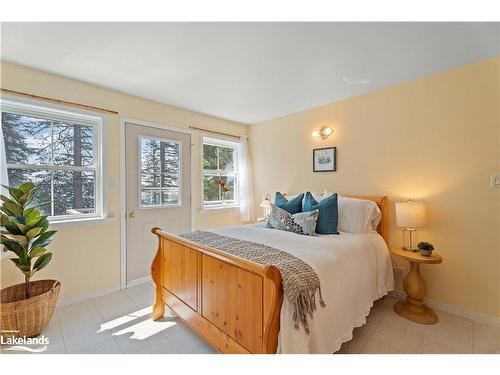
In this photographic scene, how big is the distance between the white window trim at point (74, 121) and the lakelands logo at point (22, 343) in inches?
37.6

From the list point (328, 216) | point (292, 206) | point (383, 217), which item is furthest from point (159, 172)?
point (383, 217)

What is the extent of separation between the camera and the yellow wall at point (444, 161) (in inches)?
78.5

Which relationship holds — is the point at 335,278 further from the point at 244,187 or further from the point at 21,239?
the point at 244,187

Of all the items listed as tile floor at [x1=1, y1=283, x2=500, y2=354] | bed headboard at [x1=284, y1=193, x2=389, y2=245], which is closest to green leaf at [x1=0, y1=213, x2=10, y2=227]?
tile floor at [x1=1, y1=283, x2=500, y2=354]

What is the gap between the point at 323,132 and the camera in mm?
3111

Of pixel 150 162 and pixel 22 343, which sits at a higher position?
pixel 150 162

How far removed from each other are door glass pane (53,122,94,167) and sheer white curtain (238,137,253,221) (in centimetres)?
220

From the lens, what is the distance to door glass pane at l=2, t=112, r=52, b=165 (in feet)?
7.09

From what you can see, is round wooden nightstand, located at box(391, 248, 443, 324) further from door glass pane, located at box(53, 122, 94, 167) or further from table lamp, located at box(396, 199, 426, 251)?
door glass pane, located at box(53, 122, 94, 167)

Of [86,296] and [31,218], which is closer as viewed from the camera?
[31,218]

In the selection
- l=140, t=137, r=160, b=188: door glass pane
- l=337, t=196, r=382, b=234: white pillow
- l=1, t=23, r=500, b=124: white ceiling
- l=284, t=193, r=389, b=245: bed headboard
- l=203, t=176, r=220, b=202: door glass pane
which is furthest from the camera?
l=203, t=176, r=220, b=202: door glass pane

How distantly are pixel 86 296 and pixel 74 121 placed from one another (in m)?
1.91
